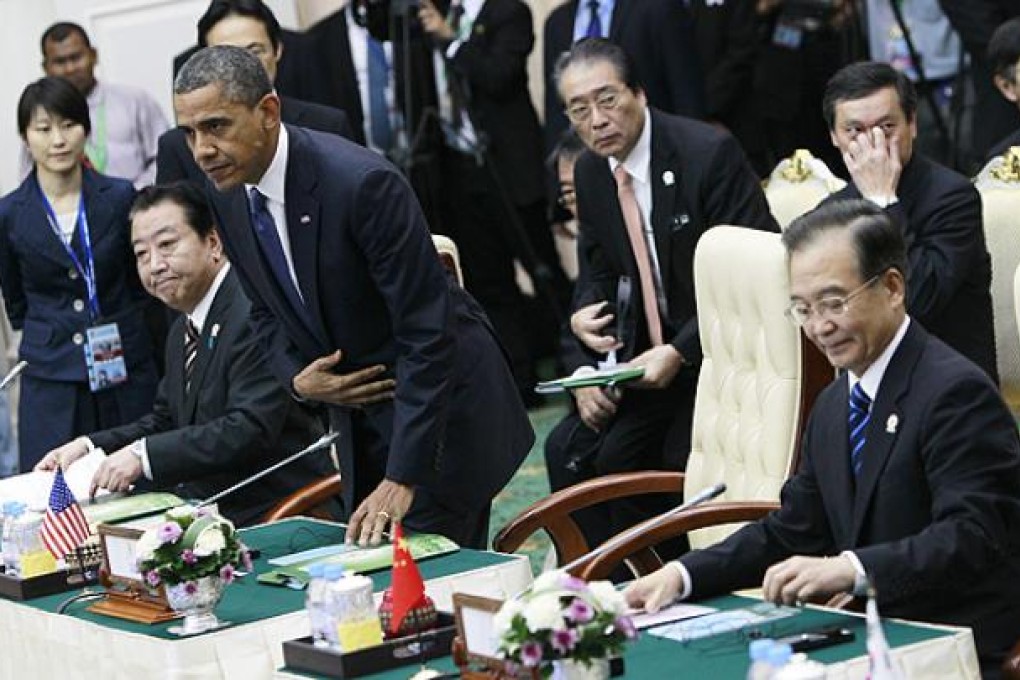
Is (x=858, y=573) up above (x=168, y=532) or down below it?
below

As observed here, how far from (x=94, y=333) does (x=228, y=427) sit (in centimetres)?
163

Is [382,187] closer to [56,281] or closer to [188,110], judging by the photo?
[188,110]

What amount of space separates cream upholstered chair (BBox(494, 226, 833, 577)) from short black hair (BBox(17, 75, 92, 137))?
8.38ft

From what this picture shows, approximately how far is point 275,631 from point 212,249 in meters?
1.75

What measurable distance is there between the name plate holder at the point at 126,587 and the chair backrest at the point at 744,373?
1.36m

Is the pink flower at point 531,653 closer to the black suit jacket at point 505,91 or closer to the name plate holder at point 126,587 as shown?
the name plate holder at point 126,587

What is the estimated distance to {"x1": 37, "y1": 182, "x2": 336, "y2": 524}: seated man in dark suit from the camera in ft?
18.1

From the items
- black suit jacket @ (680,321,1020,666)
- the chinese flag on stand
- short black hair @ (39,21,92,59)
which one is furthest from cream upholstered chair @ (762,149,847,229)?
short black hair @ (39,21,92,59)

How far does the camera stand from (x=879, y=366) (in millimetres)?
3861

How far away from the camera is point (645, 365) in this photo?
5.81 m

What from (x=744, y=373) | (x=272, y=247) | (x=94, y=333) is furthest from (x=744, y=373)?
(x=94, y=333)

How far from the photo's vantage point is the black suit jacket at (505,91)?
8867mm

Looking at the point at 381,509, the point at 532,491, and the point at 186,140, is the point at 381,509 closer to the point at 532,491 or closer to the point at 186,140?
the point at 186,140

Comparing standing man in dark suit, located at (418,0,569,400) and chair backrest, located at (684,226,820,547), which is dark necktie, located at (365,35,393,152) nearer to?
standing man in dark suit, located at (418,0,569,400)
